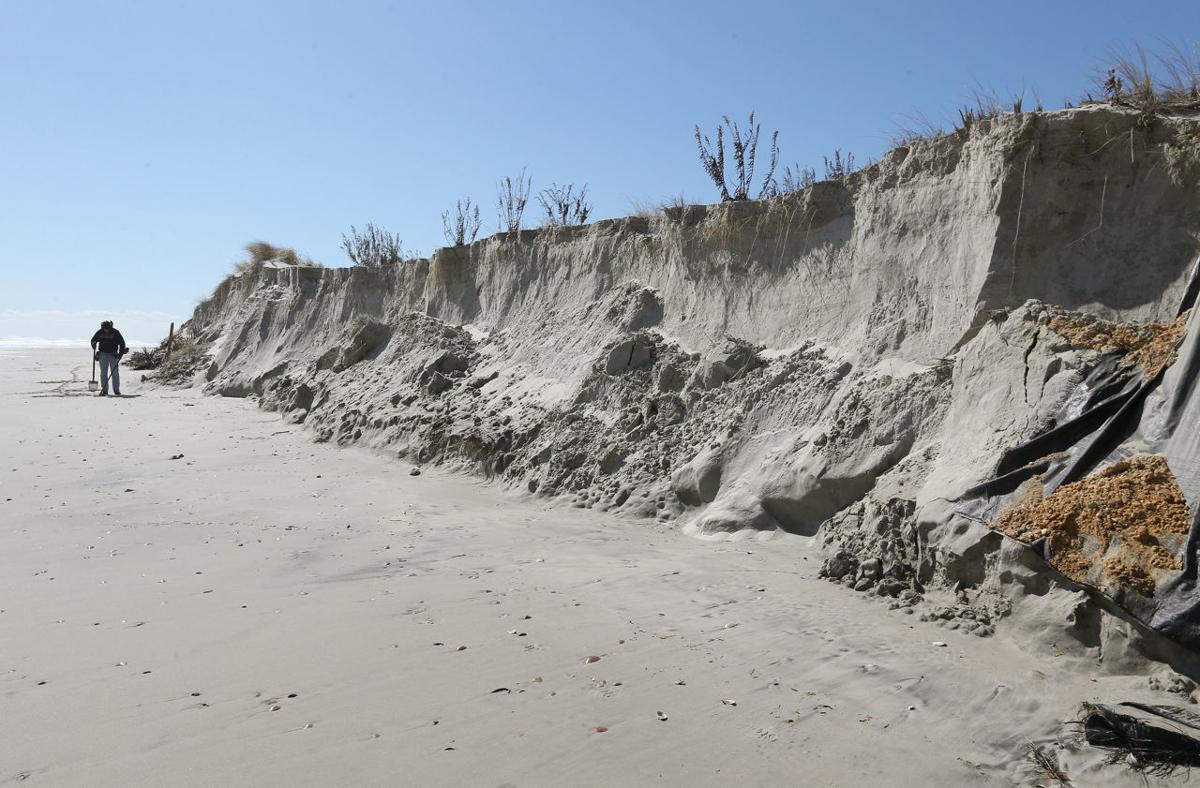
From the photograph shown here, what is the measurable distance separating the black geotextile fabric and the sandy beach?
31cm

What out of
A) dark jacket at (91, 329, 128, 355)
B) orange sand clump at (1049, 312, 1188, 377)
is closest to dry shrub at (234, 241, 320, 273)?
dark jacket at (91, 329, 128, 355)

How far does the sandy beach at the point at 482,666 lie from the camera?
9.53 ft

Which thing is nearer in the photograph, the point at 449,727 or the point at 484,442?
the point at 449,727

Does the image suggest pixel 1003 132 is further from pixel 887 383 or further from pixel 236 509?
pixel 236 509

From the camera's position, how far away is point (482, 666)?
12.1 feet

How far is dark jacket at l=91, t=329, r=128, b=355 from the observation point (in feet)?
51.1

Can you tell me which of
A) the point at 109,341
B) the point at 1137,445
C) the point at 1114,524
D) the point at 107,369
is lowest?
the point at 1114,524

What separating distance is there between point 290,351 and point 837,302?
36.6 feet

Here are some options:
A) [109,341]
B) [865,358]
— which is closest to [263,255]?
[109,341]

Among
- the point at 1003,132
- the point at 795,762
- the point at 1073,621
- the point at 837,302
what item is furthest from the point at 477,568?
the point at 1003,132

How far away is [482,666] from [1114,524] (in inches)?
104

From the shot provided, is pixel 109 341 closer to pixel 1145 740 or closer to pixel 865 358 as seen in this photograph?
pixel 865 358

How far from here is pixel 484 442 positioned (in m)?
8.43

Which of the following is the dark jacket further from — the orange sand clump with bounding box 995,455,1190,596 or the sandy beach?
the orange sand clump with bounding box 995,455,1190,596
